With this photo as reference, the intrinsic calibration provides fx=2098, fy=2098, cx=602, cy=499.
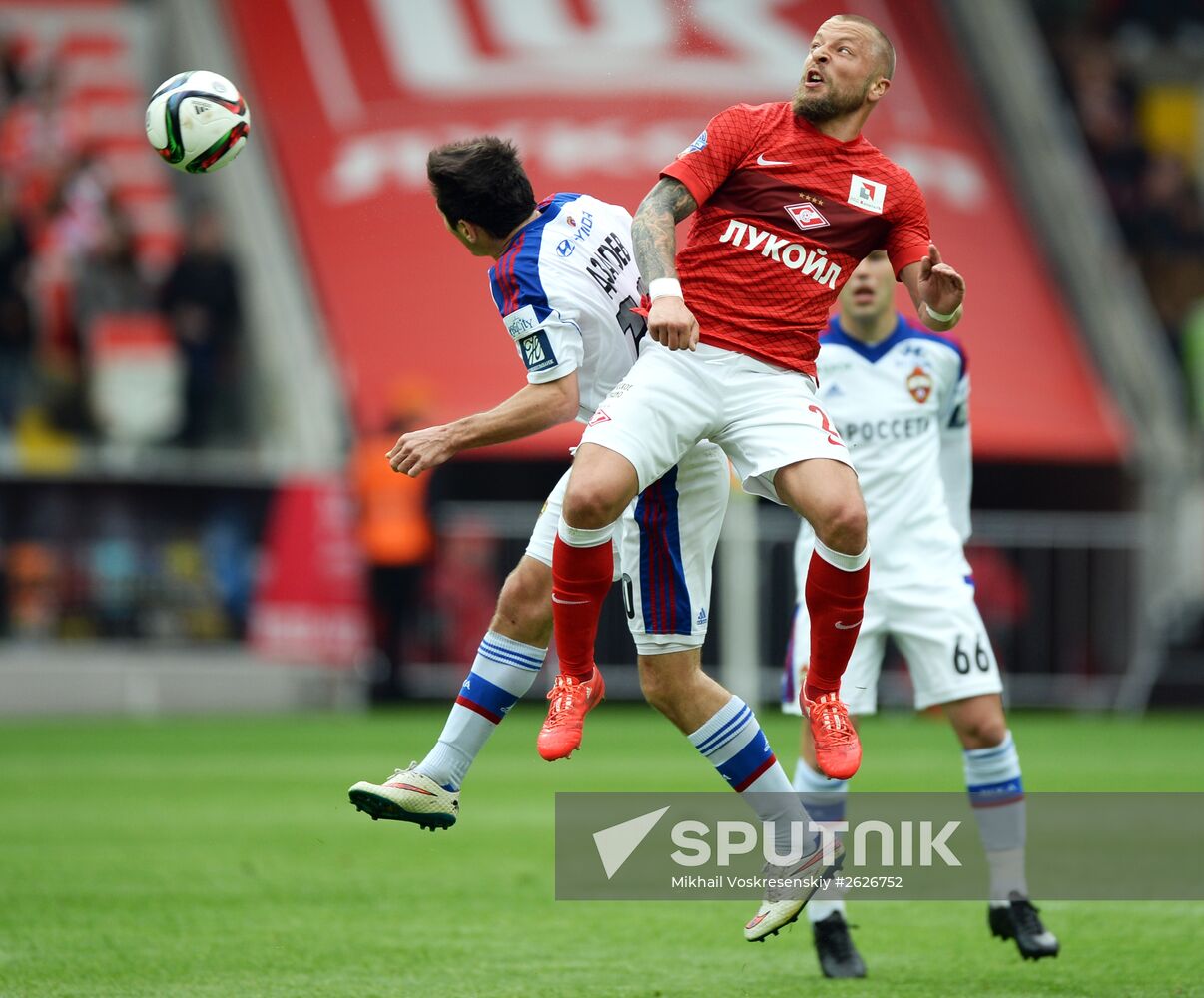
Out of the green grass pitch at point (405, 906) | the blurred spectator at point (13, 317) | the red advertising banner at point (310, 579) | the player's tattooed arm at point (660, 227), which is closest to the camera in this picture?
the player's tattooed arm at point (660, 227)

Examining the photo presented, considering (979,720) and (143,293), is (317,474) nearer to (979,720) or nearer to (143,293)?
(143,293)

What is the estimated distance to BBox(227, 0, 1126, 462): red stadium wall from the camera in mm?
19562

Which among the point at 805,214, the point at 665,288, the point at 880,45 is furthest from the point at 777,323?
the point at 880,45

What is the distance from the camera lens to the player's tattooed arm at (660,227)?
5.93m

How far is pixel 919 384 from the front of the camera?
7.67m

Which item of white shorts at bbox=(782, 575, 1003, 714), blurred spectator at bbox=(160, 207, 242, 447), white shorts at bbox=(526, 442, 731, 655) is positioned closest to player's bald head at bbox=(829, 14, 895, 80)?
white shorts at bbox=(526, 442, 731, 655)

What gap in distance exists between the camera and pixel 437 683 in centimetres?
1803

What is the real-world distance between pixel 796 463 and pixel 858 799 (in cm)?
458

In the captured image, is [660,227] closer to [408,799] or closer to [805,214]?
[805,214]

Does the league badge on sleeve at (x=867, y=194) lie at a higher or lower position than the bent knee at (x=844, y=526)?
higher

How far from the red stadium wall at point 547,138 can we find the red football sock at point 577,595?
40.0 feet

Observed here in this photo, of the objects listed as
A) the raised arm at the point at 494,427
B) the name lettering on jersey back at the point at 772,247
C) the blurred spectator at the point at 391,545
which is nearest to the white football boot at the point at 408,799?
the raised arm at the point at 494,427

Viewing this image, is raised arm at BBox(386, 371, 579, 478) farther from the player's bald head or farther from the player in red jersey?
the player's bald head

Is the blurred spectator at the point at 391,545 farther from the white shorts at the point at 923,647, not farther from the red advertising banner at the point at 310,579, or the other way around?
the white shorts at the point at 923,647
